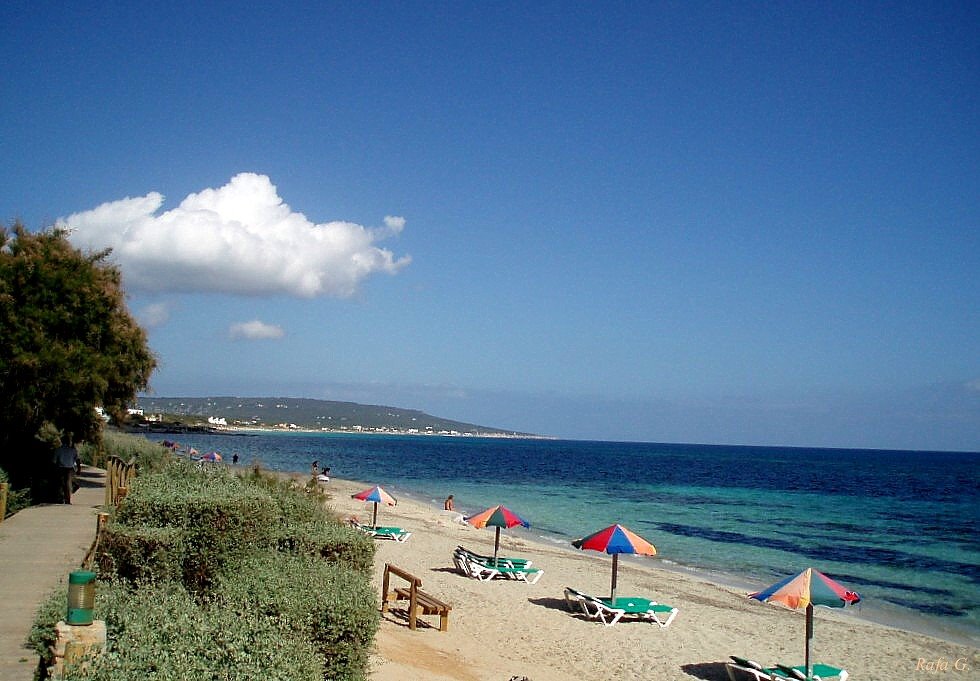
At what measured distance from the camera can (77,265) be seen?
19.2 meters

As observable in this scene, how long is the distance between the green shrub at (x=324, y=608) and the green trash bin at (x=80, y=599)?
3.62 feet

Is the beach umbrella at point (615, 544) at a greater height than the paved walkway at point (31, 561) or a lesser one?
greater

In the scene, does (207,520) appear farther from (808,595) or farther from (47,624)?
(808,595)

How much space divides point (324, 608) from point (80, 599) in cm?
185

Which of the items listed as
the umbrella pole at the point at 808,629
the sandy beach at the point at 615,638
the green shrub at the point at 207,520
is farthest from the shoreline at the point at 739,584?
the green shrub at the point at 207,520

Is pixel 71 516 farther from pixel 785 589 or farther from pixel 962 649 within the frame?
pixel 962 649

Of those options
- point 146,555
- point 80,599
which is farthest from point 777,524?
point 80,599

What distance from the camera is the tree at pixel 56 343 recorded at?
57.9 feet

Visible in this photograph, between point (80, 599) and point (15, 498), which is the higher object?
A: point (80, 599)

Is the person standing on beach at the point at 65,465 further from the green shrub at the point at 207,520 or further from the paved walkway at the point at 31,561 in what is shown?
the green shrub at the point at 207,520

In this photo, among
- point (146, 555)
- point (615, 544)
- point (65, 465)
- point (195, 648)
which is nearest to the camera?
point (195, 648)

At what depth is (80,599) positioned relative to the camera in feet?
18.5

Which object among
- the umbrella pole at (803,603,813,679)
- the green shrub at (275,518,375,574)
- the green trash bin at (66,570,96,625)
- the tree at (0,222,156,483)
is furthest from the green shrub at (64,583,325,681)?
the tree at (0,222,156,483)

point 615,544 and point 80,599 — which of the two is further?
point 615,544
